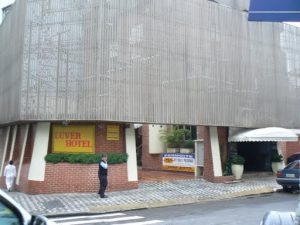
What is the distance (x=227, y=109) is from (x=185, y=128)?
25.0ft

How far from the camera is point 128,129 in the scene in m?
19.1

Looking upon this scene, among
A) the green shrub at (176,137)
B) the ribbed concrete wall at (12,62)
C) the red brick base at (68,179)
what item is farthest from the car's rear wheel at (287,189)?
the ribbed concrete wall at (12,62)

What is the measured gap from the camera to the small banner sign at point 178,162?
82.8ft

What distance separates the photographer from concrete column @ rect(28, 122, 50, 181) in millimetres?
17938

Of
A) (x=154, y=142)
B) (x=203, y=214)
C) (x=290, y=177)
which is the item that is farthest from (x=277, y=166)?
(x=203, y=214)

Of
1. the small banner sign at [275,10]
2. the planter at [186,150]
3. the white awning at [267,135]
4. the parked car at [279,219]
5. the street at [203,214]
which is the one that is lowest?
the street at [203,214]

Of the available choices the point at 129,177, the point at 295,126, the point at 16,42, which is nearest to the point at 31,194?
the point at 129,177

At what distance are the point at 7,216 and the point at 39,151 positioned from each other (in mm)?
14921

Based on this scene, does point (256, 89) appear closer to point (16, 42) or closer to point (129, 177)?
point (129, 177)

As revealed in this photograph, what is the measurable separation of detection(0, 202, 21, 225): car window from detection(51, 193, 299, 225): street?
8.48m


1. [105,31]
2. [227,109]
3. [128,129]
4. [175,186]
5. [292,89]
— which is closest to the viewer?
[105,31]

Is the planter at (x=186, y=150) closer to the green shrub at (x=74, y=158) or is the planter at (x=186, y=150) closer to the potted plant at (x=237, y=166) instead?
the potted plant at (x=237, y=166)

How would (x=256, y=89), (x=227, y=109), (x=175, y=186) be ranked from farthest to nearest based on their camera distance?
(x=256, y=89) → (x=227, y=109) → (x=175, y=186)

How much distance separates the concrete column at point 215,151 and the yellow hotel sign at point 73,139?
6.65m
